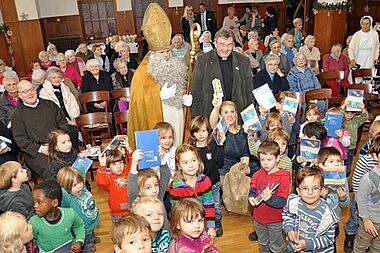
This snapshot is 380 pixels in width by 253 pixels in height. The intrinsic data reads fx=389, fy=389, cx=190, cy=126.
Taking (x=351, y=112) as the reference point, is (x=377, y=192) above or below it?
below

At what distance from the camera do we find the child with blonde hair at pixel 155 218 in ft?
8.84

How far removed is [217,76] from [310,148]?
1.47m

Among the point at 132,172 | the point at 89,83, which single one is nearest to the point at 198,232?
the point at 132,172

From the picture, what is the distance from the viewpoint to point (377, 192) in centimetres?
330

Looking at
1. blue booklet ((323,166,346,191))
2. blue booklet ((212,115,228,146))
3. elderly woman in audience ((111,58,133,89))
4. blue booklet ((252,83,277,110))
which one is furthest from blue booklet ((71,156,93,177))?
elderly woman in audience ((111,58,133,89))

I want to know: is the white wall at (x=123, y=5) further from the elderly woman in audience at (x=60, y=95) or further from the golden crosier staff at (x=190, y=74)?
the golden crosier staff at (x=190, y=74)

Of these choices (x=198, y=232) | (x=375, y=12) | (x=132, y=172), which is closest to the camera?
(x=198, y=232)

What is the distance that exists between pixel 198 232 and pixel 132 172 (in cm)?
96

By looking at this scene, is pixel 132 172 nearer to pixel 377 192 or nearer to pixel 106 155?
pixel 106 155

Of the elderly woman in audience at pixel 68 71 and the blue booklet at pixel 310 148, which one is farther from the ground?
the elderly woman in audience at pixel 68 71

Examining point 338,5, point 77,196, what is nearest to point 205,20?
point 338,5

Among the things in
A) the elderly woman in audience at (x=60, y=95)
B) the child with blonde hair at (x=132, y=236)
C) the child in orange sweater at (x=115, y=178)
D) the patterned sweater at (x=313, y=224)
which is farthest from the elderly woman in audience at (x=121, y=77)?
the child with blonde hair at (x=132, y=236)

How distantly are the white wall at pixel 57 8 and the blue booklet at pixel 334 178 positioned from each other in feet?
44.6

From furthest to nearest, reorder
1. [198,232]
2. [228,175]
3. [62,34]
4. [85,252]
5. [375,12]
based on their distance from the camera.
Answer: [62,34], [375,12], [228,175], [85,252], [198,232]
